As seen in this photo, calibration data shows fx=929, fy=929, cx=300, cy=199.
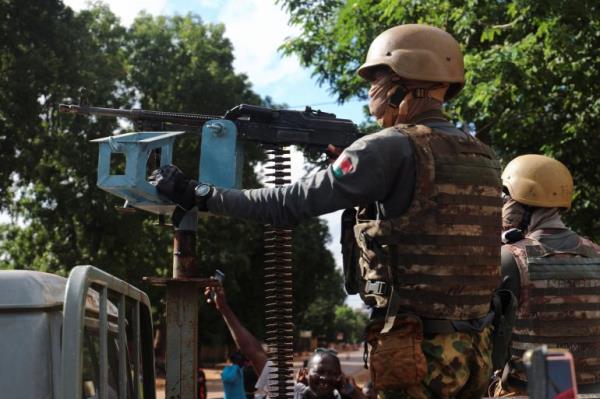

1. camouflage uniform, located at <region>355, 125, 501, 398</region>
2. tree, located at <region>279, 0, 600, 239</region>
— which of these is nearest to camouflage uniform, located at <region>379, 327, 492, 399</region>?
camouflage uniform, located at <region>355, 125, 501, 398</region>

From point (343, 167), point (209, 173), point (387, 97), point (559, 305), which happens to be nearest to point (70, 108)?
point (209, 173)

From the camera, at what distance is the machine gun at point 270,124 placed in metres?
4.28

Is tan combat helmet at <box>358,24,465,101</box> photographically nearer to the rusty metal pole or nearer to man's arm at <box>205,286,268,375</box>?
the rusty metal pole

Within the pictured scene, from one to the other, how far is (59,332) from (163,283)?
1037 millimetres

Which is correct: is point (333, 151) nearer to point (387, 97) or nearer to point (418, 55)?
point (387, 97)

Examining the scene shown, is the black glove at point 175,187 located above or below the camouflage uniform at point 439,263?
above

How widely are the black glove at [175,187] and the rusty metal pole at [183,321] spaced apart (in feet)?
0.66

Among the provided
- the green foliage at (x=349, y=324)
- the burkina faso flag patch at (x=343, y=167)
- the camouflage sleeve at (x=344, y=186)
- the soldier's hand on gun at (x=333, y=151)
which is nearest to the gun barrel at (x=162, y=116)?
the soldier's hand on gun at (x=333, y=151)

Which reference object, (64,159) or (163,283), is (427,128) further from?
(64,159)

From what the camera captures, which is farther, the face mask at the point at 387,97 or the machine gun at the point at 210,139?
the machine gun at the point at 210,139

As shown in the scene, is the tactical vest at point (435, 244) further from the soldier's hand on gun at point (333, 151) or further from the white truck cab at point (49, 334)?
the soldier's hand on gun at point (333, 151)

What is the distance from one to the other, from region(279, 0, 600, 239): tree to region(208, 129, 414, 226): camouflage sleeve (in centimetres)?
852

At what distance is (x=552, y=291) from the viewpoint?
15.7 ft

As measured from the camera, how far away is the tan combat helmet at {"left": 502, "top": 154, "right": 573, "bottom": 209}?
5203mm
